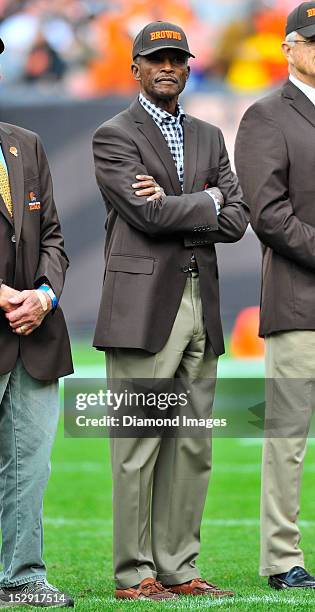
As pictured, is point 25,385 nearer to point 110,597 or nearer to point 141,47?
point 110,597

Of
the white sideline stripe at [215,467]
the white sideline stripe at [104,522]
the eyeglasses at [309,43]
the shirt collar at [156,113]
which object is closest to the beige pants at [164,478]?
the shirt collar at [156,113]

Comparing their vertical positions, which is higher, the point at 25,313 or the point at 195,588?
the point at 25,313

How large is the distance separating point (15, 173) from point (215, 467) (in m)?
4.64

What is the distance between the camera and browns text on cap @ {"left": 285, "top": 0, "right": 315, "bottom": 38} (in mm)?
Result: 4867

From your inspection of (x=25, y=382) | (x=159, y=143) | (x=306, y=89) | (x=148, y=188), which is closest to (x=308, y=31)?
(x=306, y=89)

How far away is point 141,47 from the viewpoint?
4.68 meters

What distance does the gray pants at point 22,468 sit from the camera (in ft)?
14.3

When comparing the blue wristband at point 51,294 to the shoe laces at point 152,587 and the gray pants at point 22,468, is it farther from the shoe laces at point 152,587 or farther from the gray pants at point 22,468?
the shoe laces at point 152,587

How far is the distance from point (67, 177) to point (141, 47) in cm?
1146

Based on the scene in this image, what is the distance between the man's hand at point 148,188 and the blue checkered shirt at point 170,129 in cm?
17

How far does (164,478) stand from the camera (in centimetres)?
468

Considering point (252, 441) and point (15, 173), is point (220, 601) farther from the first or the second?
point (252, 441)

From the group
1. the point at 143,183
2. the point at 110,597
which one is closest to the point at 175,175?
the point at 143,183

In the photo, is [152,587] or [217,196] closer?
[152,587]
